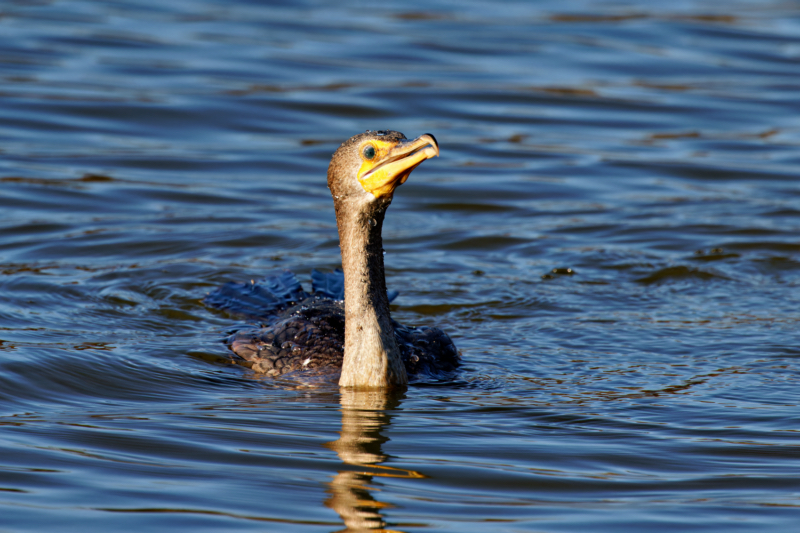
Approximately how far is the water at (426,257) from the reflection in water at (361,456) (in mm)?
18

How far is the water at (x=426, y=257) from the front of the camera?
4258 mm

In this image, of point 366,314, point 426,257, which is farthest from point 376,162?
point 426,257

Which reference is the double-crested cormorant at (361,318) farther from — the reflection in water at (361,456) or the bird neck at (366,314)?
the reflection in water at (361,456)

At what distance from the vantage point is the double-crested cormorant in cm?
507

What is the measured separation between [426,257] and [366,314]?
308 cm

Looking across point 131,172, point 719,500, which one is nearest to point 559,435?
point 719,500

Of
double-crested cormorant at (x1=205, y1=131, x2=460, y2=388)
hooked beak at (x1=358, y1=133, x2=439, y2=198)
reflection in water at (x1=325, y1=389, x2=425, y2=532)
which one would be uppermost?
hooked beak at (x1=358, y1=133, x2=439, y2=198)

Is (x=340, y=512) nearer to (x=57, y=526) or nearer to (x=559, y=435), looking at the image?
(x=57, y=526)

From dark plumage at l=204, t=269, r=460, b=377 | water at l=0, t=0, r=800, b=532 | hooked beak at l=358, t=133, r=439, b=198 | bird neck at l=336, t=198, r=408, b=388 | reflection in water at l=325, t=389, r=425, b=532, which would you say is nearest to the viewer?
reflection in water at l=325, t=389, r=425, b=532

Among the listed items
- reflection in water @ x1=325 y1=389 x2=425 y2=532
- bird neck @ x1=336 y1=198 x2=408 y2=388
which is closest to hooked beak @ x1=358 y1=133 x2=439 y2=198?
bird neck @ x1=336 y1=198 x2=408 y2=388

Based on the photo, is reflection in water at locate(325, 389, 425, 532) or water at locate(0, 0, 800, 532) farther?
water at locate(0, 0, 800, 532)

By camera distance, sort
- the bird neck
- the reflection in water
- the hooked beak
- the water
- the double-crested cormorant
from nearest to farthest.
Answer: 1. the reflection in water
2. the water
3. the hooked beak
4. the double-crested cormorant
5. the bird neck

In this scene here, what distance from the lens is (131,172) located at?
1044cm

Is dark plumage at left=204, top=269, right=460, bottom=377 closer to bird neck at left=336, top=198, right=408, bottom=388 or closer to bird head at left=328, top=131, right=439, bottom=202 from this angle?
bird neck at left=336, top=198, right=408, bottom=388
